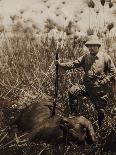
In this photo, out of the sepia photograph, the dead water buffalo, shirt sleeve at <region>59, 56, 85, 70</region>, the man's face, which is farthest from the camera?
shirt sleeve at <region>59, 56, 85, 70</region>

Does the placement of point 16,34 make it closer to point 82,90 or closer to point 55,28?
point 55,28

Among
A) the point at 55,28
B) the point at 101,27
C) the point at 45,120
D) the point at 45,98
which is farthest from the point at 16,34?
the point at 45,120

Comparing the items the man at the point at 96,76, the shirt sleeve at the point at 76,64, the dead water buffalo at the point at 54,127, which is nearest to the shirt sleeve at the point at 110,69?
the man at the point at 96,76

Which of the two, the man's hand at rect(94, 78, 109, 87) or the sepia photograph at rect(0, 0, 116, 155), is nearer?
the sepia photograph at rect(0, 0, 116, 155)

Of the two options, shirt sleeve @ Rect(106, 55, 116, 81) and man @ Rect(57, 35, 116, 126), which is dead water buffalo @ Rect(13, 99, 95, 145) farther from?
shirt sleeve @ Rect(106, 55, 116, 81)

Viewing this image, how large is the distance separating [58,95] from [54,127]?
1.70m

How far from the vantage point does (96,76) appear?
7.01 meters

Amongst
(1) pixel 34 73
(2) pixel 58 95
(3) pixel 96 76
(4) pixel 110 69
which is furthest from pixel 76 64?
(1) pixel 34 73

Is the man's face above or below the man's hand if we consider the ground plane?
above

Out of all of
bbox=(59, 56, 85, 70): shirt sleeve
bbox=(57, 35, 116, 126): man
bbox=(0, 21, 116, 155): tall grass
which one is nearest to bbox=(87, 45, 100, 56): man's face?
bbox=(57, 35, 116, 126): man

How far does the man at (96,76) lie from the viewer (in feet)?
22.9

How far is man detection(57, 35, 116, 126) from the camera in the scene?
22.9 ft

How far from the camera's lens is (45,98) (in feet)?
25.1

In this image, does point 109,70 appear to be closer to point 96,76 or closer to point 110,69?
point 110,69
